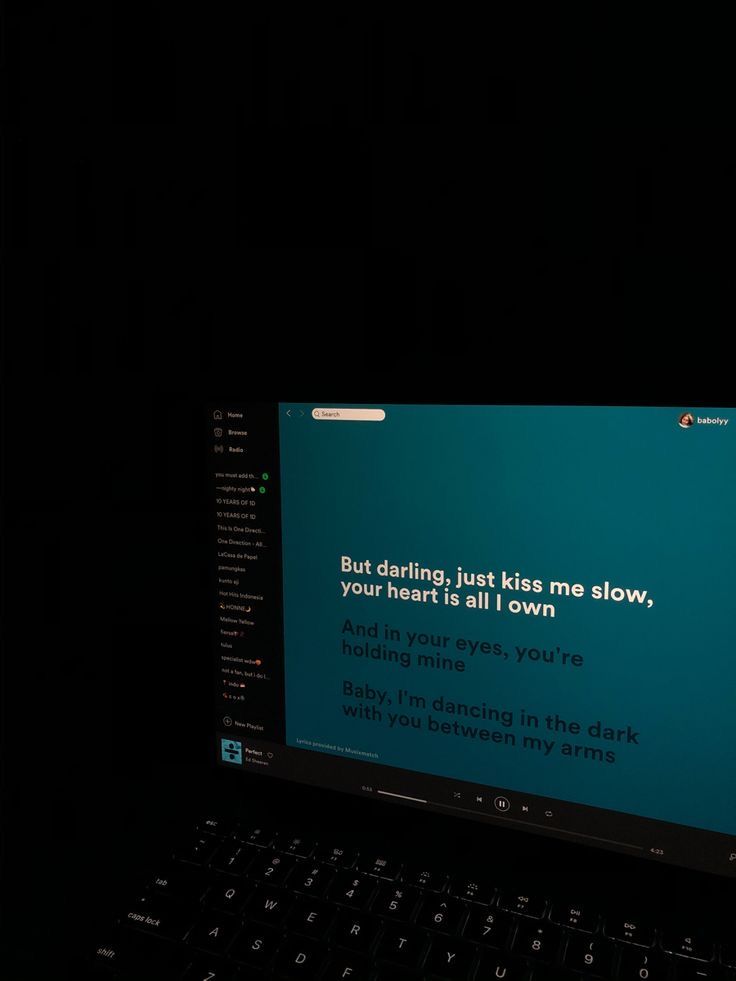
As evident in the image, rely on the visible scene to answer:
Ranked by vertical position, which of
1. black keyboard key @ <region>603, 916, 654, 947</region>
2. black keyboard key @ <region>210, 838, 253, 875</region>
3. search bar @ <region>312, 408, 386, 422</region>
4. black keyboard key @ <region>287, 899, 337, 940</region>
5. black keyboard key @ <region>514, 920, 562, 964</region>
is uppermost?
search bar @ <region>312, 408, 386, 422</region>

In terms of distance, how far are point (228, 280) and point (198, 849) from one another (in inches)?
24.4

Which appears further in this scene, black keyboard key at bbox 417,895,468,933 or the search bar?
the search bar

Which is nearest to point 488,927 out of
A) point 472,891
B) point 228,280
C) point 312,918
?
point 472,891

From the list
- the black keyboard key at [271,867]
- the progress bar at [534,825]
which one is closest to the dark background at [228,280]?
the progress bar at [534,825]

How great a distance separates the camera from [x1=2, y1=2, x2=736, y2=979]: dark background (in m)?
0.77

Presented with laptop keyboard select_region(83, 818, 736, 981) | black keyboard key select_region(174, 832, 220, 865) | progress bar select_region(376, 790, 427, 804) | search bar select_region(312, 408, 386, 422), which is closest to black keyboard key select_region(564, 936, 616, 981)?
laptop keyboard select_region(83, 818, 736, 981)

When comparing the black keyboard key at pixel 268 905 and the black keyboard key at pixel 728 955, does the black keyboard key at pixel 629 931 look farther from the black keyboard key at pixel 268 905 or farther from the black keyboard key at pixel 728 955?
the black keyboard key at pixel 268 905

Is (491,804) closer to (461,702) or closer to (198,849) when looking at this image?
(461,702)

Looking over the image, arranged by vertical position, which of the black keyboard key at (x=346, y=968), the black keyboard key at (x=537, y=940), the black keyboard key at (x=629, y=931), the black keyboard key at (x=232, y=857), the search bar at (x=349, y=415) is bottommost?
the black keyboard key at (x=346, y=968)

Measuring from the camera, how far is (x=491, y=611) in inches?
31.0

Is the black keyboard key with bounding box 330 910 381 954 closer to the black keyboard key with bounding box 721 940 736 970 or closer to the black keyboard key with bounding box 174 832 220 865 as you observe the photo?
the black keyboard key with bounding box 174 832 220 865

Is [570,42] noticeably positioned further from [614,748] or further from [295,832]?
[295,832]

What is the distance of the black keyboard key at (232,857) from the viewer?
0.73 meters

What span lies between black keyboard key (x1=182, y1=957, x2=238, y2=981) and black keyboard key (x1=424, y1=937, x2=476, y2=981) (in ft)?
0.50
